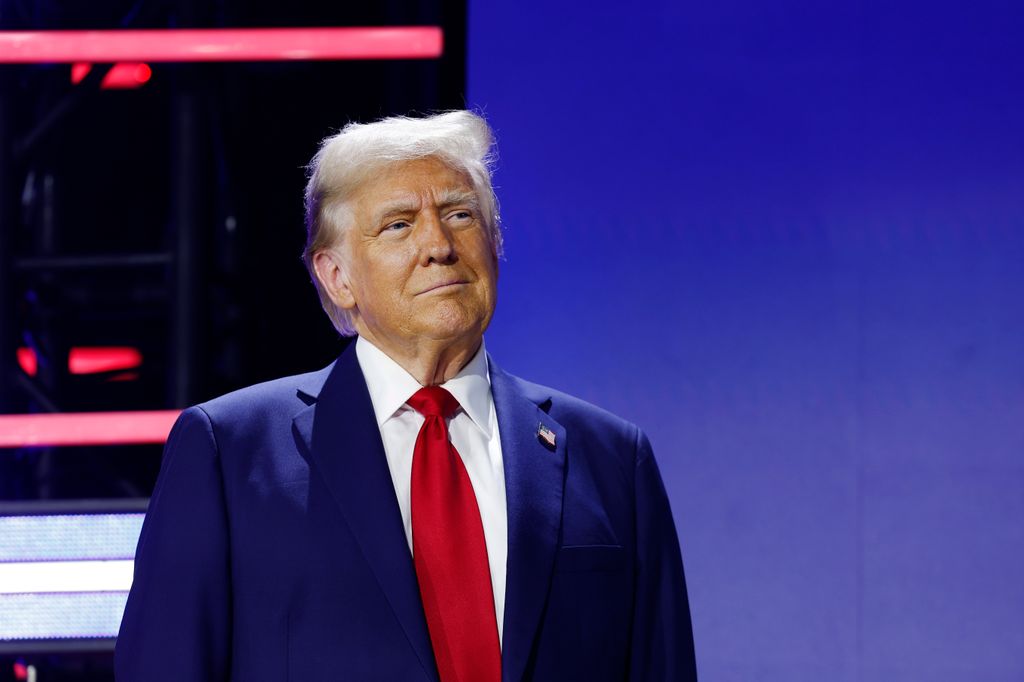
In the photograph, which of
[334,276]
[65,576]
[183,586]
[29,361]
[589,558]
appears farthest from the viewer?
[29,361]

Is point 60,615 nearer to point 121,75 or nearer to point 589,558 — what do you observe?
point 121,75

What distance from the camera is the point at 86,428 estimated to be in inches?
89.0

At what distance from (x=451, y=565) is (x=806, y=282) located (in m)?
1.53

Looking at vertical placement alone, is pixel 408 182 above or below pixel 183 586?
above

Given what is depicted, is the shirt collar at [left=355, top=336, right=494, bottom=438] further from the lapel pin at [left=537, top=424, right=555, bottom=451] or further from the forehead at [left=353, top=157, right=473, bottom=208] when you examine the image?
the forehead at [left=353, top=157, right=473, bottom=208]

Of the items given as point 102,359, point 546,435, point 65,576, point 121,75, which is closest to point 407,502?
point 546,435

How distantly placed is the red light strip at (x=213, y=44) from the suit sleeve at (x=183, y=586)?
119cm

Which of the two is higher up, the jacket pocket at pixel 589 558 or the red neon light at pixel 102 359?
the red neon light at pixel 102 359

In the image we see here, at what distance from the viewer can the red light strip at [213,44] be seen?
2.27 m

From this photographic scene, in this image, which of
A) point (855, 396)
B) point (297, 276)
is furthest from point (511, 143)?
point (855, 396)

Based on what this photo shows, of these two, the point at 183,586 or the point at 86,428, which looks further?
the point at 86,428

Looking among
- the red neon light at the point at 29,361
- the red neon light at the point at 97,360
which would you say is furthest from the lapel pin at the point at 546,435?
the red neon light at the point at 29,361

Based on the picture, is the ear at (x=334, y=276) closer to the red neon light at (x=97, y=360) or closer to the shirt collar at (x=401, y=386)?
the shirt collar at (x=401, y=386)

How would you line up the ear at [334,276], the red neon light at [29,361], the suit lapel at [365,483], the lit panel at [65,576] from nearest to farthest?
the suit lapel at [365,483], the ear at [334,276], the lit panel at [65,576], the red neon light at [29,361]
